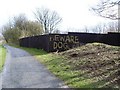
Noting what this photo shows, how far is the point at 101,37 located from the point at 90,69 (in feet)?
59.3

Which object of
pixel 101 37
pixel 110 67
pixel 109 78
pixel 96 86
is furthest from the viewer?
pixel 101 37

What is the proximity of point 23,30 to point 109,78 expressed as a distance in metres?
68.1

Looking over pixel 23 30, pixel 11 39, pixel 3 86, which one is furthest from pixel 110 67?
pixel 11 39

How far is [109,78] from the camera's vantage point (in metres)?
11.2

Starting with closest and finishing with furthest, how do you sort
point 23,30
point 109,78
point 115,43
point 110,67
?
point 109,78 < point 110,67 < point 115,43 < point 23,30

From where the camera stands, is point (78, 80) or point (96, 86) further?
point (78, 80)

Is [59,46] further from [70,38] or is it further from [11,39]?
[11,39]

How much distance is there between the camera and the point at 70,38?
104 feet

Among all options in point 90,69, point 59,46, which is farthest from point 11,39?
point 90,69

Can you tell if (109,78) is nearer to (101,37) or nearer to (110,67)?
(110,67)

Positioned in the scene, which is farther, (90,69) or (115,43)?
(115,43)

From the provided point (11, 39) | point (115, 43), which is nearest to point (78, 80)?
point (115, 43)

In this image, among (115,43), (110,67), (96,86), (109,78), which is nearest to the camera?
(96,86)

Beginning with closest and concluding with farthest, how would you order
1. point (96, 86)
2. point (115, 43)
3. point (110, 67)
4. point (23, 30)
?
point (96, 86) < point (110, 67) < point (115, 43) < point (23, 30)
